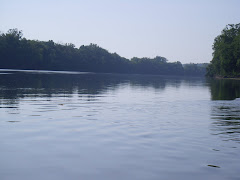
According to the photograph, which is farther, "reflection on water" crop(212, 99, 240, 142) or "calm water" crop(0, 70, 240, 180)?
"reflection on water" crop(212, 99, 240, 142)

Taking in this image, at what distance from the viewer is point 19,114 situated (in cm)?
1573

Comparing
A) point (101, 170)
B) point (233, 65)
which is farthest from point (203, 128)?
point (233, 65)

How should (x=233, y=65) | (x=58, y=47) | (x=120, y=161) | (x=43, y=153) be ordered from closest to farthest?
1. (x=120, y=161)
2. (x=43, y=153)
3. (x=233, y=65)
4. (x=58, y=47)

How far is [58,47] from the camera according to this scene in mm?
198625

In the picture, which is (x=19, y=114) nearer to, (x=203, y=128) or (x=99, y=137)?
(x=99, y=137)

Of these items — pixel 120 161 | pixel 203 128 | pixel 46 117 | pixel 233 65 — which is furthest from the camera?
pixel 233 65

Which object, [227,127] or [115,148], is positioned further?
[227,127]

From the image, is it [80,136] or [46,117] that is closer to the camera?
[80,136]

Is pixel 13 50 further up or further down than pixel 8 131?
further up

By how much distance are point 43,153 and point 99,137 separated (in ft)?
8.90

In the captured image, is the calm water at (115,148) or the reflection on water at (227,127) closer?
the calm water at (115,148)

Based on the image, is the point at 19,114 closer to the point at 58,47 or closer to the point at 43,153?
the point at 43,153

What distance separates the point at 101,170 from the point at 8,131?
534 centimetres

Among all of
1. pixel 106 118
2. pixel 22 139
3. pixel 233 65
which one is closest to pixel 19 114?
pixel 106 118
